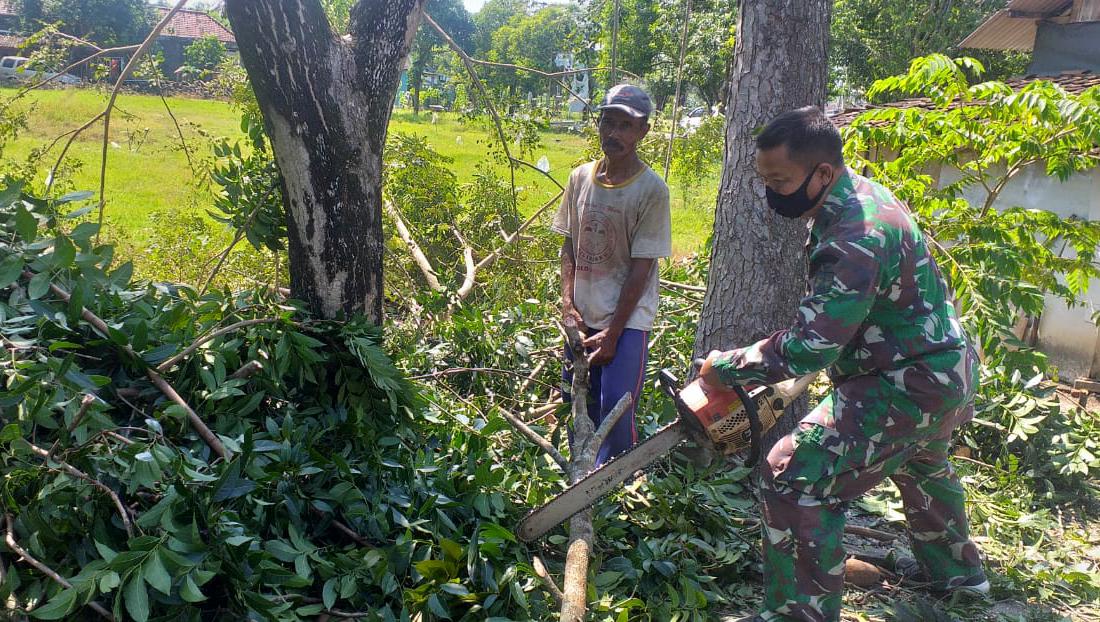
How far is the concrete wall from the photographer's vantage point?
7949 millimetres

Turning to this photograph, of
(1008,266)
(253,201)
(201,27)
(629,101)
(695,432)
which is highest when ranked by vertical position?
(201,27)

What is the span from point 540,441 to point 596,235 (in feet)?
3.31

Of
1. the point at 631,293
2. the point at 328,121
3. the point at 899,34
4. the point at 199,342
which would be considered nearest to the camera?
the point at 199,342

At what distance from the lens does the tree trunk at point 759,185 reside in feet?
12.1

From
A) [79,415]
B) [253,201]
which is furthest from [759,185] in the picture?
[79,415]

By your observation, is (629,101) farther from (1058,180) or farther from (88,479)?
(1058,180)

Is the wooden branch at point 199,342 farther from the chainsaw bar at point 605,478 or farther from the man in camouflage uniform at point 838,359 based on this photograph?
the man in camouflage uniform at point 838,359

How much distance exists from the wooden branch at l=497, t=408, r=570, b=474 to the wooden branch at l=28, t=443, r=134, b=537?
1769 millimetres

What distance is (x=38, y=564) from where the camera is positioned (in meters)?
2.07

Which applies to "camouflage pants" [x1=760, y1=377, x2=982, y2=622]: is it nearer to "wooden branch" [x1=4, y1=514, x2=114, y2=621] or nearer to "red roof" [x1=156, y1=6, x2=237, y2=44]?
"wooden branch" [x1=4, y1=514, x2=114, y2=621]

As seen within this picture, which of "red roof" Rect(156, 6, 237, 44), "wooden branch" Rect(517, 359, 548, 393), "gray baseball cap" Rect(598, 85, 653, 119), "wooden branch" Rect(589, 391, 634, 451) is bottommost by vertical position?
"wooden branch" Rect(517, 359, 548, 393)

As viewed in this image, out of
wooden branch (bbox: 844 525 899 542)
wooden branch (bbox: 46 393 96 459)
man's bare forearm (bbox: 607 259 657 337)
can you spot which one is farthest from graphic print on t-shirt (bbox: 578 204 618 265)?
wooden branch (bbox: 46 393 96 459)

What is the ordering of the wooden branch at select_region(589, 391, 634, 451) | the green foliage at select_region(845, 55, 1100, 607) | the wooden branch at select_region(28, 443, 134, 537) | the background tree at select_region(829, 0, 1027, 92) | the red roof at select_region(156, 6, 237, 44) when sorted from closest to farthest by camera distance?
the wooden branch at select_region(28, 443, 134, 537) → the wooden branch at select_region(589, 391, 634, 451) → the red roof at select_region(156, 6, 237, 44) → the green foliage at select_region(845, 55, 1100, 607) → the background tree at select_region(829, 0, 1027, 92)

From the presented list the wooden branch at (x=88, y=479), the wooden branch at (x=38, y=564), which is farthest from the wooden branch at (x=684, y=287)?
the wooden branch at (x=38, y=564)
